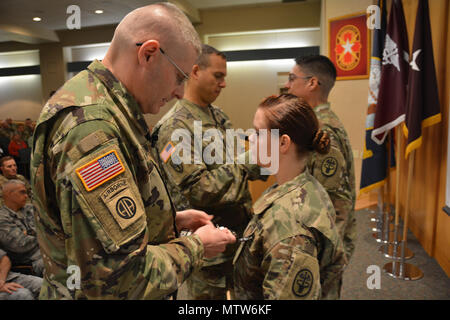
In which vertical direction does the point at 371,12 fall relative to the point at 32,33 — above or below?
above

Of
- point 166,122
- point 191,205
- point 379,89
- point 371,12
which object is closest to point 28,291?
point 191,205

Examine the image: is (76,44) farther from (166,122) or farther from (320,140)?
(320,140)

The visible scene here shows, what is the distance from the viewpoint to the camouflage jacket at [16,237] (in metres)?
2.48

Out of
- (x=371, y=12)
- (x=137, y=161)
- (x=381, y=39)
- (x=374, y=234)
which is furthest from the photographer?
(x=371, y=12)

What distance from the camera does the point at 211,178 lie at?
1629 millimetres

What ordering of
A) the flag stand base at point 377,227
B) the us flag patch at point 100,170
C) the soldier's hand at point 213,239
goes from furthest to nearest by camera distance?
the flag stand base at point 377,227
the soldier's hand at point 213,239
the us flag patch at point 100,170

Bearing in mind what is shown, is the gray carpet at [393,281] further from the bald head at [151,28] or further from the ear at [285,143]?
the bald head at [151,28]

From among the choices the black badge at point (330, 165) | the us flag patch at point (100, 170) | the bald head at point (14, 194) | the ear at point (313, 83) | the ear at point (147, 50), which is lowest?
the bald head at point (14, 194)

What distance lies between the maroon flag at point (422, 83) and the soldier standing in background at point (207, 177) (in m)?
2.04

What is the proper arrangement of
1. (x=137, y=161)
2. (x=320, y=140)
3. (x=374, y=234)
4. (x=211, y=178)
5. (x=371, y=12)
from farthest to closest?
(x=371, y=12)
(x=374, y=234)
(x=211, y=178)
(x=320, y=140)
(x=137, y=161)

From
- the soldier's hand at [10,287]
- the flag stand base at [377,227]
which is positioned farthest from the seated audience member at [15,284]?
the flag stand base at [377,227]

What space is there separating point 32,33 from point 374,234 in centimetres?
412

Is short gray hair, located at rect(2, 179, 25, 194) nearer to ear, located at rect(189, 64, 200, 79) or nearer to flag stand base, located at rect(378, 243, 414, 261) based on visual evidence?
ear, located at rect(189, 64, 200, 79)

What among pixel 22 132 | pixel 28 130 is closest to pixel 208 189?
pixel 28 130
